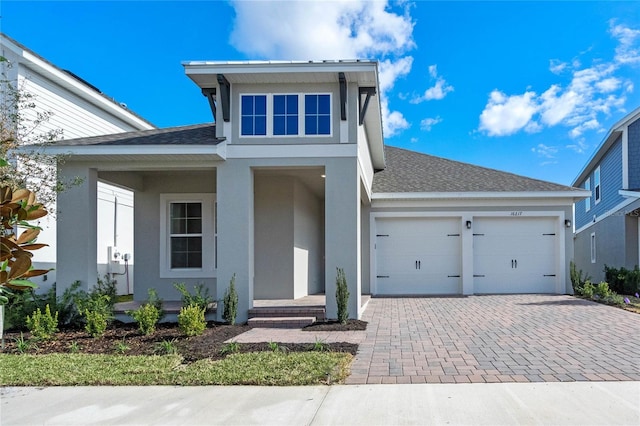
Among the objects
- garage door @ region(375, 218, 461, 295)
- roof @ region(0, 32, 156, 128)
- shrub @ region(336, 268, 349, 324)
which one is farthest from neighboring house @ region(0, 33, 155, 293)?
garage door @ region(375, 218, 461, 295)

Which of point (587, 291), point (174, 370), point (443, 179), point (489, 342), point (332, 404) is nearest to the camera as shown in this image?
point (332, 404)

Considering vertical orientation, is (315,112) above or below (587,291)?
above

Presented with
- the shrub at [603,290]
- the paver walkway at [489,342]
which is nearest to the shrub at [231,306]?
the paver walkway at [489,342]

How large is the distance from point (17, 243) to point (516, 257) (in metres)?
15.2

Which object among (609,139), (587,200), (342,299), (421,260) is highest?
(609,139)

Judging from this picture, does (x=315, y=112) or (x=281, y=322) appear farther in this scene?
(x=315, y=112)

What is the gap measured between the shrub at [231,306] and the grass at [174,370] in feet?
9.29

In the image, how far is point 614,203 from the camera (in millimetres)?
20422

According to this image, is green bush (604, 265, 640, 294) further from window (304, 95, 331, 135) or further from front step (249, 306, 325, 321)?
window (304, 95, 331, 135)

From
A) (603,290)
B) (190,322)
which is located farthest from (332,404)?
(603,290)

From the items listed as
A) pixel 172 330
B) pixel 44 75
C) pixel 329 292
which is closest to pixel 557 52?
pixel 329 292

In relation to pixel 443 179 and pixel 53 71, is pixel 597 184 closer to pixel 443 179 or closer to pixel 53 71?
pixel 443 179

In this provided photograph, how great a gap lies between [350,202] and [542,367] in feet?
16.3

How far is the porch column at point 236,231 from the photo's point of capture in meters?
10.2
